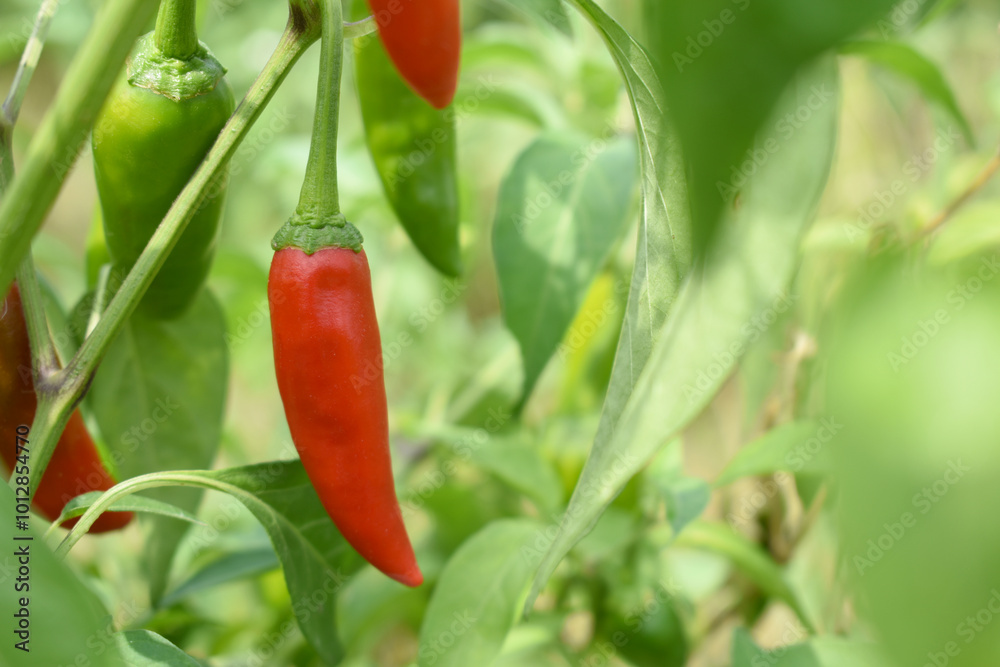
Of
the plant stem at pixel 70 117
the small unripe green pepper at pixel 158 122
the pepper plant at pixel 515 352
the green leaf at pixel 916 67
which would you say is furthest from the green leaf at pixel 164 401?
the green leaf at pixel 916 67

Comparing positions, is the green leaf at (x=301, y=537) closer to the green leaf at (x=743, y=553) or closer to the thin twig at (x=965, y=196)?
the green leaf at (x=743, y=553)

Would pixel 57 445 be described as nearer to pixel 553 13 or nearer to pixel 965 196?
pixel 553 13

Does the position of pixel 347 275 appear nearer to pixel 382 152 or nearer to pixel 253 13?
pixel 382 152

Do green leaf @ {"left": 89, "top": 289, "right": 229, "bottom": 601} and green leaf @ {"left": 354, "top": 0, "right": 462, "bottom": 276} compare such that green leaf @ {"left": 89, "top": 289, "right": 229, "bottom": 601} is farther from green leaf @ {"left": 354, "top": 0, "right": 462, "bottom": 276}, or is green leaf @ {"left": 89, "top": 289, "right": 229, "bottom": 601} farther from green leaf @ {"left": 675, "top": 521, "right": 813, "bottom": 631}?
green leaf @ {"left": 675, "top": 521, "right": 813, "bottom": 631}

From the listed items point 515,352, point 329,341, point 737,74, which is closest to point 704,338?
point 737,74

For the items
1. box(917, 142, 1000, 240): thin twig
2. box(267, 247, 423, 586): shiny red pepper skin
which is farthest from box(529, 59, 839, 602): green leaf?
box(917, 142, 1000, 240): thin twig
